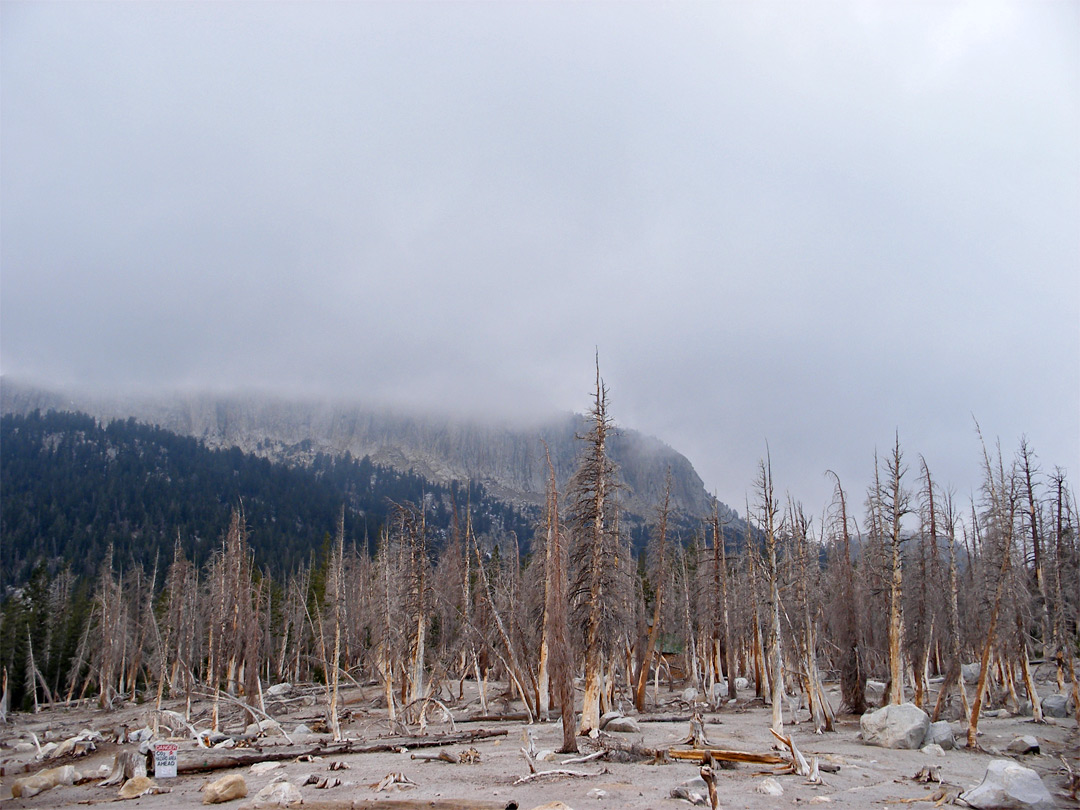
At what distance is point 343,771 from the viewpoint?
18.0m

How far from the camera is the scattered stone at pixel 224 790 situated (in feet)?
51.3

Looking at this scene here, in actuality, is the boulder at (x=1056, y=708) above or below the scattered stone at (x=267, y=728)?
above

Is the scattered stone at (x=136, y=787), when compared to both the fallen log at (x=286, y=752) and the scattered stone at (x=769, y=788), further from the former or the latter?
the scattered stone at (x=769, y=788)

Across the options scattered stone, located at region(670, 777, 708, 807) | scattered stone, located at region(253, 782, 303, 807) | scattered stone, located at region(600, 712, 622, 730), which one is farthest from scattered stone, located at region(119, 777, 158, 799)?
scattered stone, located at region(670, 777, 708, 807)

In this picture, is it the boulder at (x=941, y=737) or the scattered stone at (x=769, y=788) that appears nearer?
the scattered stone at (x=769, y=788)

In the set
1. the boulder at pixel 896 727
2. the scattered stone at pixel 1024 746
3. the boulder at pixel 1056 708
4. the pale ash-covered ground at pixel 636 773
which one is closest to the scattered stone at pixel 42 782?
the pale ash-covered ground at pixel 636 773

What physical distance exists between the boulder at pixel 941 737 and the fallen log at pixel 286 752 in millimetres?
15094

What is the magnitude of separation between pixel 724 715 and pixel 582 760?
1890cm

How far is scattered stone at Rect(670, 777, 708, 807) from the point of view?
12.6 metres

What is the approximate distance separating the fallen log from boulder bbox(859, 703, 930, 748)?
13451 mm

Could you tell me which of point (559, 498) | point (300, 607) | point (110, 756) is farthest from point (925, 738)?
point (300, 607)

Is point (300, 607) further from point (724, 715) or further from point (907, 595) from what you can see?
point (907, 595)

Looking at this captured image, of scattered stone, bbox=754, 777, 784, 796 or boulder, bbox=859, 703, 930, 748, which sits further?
boulder, bbox=859, 703, 930, 748

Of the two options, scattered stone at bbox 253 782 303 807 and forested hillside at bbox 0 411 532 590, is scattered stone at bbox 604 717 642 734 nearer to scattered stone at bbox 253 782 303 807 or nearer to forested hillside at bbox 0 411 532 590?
scattered stone at bbox 253 782 303 807
